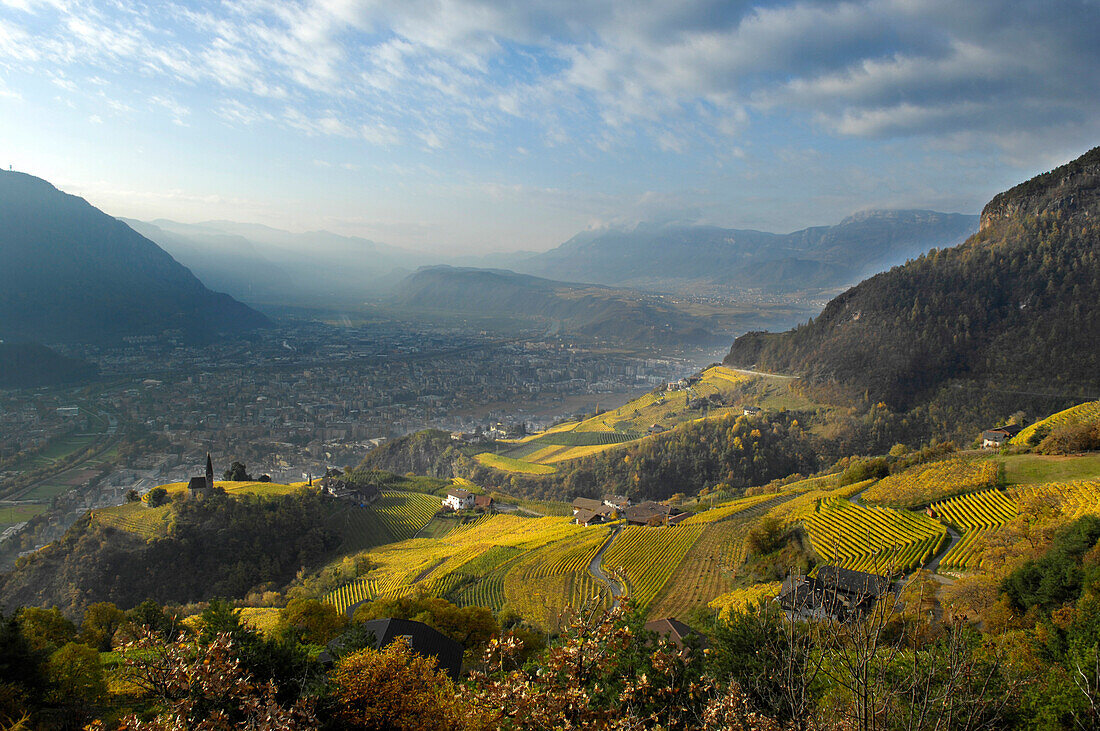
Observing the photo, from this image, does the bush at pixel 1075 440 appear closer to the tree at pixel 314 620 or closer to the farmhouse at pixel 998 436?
the farmhouse at pixel 998 436

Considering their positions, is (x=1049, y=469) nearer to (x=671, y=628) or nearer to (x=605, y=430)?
(x=671, y=628)

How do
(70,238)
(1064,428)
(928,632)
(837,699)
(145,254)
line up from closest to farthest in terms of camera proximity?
(837,699)
(928,632)
(1064,428)
(70,238)
(145,254)

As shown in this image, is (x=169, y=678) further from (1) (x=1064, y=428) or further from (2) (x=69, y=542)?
(1) (x=1064, y=428)

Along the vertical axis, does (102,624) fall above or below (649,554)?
above

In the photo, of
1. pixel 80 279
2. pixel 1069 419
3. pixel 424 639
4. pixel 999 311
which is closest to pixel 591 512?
pixel 424 639

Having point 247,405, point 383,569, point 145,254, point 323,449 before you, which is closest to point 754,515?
point 383,569

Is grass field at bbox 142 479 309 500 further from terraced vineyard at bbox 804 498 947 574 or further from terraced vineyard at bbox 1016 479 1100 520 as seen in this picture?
terraced vineyard at bbox 1016 479 1100 520
